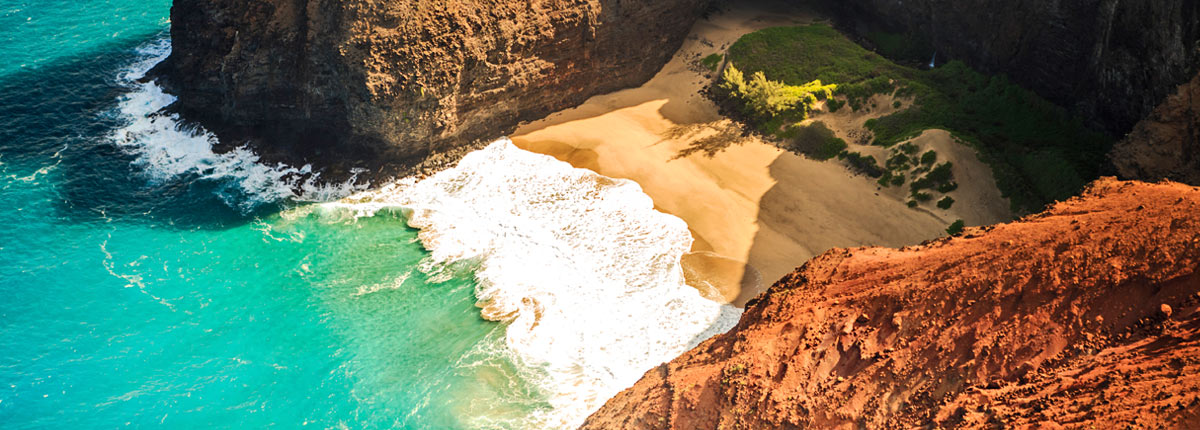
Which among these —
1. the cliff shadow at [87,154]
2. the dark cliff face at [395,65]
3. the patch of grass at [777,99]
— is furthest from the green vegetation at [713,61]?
the cliff shadow at [87,154]

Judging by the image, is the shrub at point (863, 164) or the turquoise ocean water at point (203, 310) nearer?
the turquoise ocean water at point (203, 310)

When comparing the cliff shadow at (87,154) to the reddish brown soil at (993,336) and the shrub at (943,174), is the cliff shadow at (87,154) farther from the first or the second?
the shrub at (943,174)

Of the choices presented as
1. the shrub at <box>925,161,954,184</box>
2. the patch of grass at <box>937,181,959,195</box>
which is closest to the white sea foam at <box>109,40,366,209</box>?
the shrub at <box>925,161,954,184</box>

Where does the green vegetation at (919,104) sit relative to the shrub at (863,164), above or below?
above

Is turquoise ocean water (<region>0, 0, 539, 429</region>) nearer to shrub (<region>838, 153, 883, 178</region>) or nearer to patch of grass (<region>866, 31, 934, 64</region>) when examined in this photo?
shrub (<region>838, 153, 883, 178</region>)

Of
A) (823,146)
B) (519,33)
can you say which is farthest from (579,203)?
(823,146)

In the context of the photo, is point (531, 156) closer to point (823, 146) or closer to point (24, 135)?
point (823, 146)

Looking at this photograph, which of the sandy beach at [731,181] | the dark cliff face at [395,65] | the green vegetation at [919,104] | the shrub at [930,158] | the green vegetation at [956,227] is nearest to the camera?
the green vegetation at [956,227]
